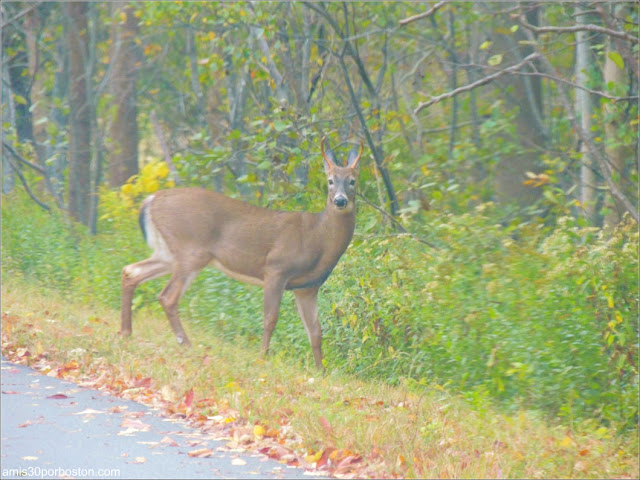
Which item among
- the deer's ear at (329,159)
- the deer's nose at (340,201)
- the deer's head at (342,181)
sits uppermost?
the deer's ear at (329,159)

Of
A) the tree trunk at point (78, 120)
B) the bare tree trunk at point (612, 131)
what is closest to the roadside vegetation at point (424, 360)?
the bare tree trunk at point (612, 131)

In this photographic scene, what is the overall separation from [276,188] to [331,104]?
10.1ft

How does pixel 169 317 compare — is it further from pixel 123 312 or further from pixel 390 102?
pixel 390 102

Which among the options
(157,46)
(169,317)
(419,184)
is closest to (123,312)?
(169,317)

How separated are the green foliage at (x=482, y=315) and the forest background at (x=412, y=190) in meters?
0.02

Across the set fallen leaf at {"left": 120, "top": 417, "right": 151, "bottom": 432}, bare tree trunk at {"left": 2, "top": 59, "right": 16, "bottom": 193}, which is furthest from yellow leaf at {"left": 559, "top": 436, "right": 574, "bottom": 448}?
bare tree trunk at {"left": 2, "top": 59, "right": 16, "bottom": 193}

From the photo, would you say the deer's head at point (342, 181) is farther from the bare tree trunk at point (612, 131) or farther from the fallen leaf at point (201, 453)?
the fallen leaf at point (201, 453)

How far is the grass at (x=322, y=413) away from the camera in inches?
227

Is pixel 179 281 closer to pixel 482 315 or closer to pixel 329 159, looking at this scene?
pixel 329 159

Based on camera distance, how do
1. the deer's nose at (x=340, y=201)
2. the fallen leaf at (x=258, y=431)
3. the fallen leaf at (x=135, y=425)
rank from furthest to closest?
1. the deer's nose at (x=340, y=201)
2. the fallen leaf at (x=135, y=425)
3. the fallen leaf at (x=258, y=431)

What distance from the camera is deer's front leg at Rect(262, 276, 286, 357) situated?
9359 mm

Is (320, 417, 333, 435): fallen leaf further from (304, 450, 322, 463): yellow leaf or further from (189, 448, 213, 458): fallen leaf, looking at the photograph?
(189, 448, 213, 458): fallen leaf

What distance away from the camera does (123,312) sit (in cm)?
998

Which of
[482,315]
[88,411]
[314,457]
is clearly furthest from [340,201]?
[314,457]
